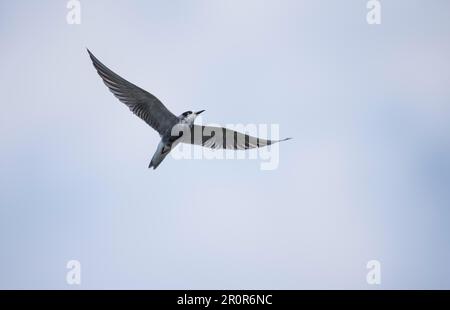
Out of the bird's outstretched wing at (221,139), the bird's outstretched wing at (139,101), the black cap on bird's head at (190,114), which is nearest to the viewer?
the bird's outstretched wing at (139,101)

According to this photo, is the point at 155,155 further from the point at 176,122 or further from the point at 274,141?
the point at 274,141

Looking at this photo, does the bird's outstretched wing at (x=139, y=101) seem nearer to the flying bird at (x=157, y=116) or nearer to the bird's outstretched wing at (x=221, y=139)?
the flying bird at (x=157, y=116)

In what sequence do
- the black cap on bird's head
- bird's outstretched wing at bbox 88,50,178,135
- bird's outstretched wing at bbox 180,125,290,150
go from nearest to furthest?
bird's outstretched wing at bbox 88,50,178,135 < the black cap on bird's head < bird's outstretched wing at bbox 180,125,290,150

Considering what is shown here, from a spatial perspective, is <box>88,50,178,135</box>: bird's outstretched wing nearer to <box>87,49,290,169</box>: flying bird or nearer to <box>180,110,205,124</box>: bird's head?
<box>87,49,290,169</box>: flying bird

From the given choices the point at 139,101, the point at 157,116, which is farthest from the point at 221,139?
the point at 139,101

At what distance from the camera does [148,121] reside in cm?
995

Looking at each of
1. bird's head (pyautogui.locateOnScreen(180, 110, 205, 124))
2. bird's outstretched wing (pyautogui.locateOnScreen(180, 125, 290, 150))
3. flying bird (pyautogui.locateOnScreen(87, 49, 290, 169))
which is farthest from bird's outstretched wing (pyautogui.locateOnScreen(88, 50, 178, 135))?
bird's outstretched wing (pyautogui.locateOnScreen(180, 125, 290, 150))

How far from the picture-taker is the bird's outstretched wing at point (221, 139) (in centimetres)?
1013

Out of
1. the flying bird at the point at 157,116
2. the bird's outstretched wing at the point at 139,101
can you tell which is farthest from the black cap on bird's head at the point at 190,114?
the bird's outstretched wing at the point at 139,101

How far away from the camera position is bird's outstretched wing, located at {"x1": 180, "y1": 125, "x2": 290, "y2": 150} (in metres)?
10.1

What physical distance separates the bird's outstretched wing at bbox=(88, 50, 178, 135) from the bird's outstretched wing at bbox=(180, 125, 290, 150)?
1.20ft

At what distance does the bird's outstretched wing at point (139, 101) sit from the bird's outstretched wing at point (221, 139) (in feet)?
1.20

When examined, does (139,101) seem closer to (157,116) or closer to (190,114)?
(157,116)
